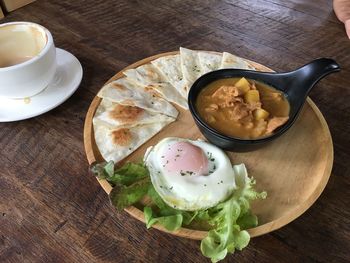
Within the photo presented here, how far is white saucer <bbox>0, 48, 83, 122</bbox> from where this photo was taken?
6.01 feet

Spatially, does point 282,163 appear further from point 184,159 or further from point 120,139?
point 120,139

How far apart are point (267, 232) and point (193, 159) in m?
0.43

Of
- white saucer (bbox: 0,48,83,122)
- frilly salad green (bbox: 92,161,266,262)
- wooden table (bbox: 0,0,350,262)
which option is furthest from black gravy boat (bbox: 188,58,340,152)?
white saucer (bbox: 0,48,83,122)

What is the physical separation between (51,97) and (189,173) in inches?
37.0

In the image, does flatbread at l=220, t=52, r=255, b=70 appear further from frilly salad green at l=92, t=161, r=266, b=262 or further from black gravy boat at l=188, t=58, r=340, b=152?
frilly salad green at l=92, t=161, r=266, b=262

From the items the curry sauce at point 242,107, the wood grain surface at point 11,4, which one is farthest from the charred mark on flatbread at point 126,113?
the wood grain surface at point 11,4

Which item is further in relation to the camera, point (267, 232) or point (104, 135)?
point (104, 135)

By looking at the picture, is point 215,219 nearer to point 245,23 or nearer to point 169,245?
point 169,245

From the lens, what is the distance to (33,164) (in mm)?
1734

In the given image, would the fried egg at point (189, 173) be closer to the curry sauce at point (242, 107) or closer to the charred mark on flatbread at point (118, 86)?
the curry sauce at point (242, 107)

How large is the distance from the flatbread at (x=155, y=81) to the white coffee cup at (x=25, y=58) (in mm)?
456

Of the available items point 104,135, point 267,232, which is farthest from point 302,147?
point 104,135

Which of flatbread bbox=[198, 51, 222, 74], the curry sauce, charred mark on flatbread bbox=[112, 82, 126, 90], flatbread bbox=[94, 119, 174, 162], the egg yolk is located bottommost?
flatbread bbox=[94, 119, 174, 162]

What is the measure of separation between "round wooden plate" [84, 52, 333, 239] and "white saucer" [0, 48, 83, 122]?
0.68 ft
